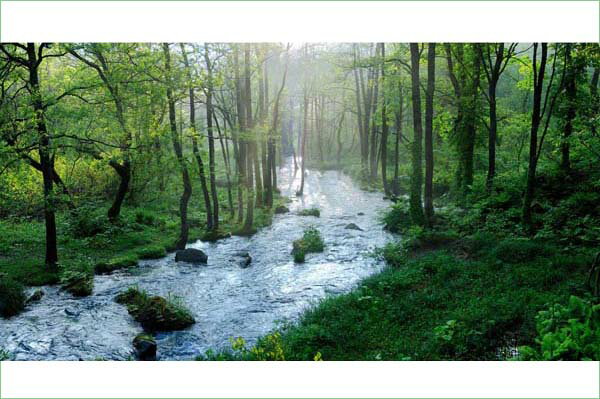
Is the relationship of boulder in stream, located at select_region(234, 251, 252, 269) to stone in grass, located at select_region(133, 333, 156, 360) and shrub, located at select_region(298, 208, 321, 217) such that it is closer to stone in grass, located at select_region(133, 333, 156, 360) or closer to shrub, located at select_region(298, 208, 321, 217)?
shrub, located at select_region(298, 208, 321, 217)

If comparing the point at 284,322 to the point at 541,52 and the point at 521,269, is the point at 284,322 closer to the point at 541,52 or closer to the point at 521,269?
the point at 521,269

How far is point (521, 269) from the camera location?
496 centimetres

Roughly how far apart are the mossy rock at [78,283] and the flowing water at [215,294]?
3.8 inches

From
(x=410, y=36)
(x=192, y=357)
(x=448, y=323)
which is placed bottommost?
(x=192, y=357)

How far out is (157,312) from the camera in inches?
197

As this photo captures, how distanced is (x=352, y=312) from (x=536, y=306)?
185cm

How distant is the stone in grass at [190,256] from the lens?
7.51 metres

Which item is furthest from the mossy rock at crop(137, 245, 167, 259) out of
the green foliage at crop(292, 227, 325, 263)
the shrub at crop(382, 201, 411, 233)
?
the shrub at crop(382, 201, 411, 233)

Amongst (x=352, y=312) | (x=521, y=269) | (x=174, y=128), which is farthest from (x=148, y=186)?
(x=521, y=269)

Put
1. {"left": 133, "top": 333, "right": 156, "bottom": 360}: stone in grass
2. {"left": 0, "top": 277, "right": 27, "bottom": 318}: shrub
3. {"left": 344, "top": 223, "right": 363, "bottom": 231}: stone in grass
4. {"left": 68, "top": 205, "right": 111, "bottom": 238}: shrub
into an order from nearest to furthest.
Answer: {"left": 133, "top": 333, "right": 156, "bottom": 360}: stone in grass, {"left": 0, "top": 277, "right": 27, "bottom": 318}: shrub, {"left": 68, "top": 205, "right": 111, "bottom": 238}: shrub, {"left": 344, "top": 223, "right": 363, "bottom": 231}: stone in grass

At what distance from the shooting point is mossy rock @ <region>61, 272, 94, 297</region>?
18.4 feet

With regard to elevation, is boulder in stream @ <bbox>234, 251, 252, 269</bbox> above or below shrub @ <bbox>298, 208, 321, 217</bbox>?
below

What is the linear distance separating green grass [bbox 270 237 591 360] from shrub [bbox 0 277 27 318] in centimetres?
308

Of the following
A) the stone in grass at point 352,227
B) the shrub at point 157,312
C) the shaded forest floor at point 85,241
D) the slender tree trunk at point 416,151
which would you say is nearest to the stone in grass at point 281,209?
the stone in grass at point 352,227
